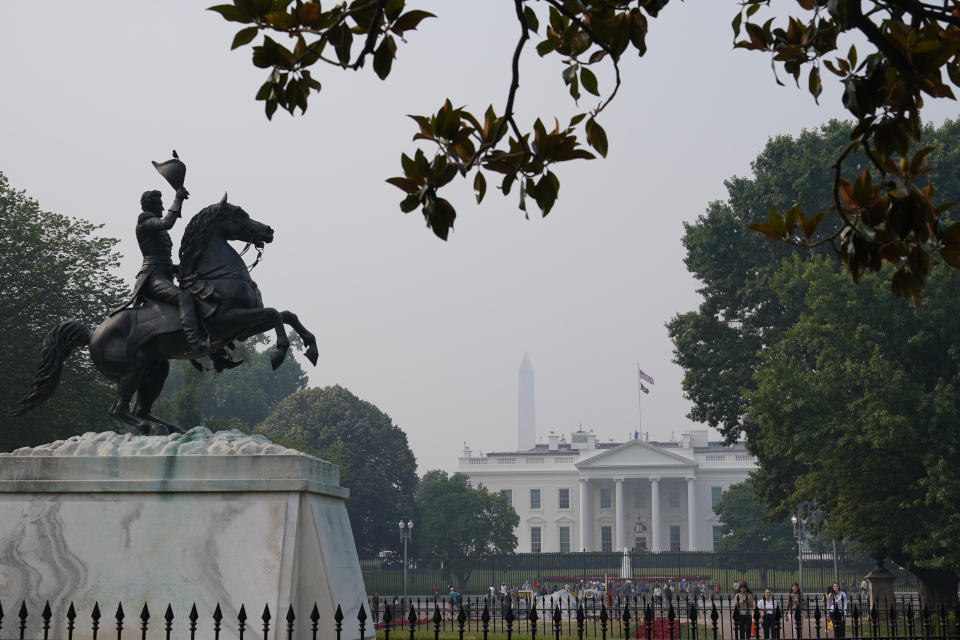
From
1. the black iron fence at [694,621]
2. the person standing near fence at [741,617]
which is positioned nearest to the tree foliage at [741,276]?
the black iron fence at [694,621]

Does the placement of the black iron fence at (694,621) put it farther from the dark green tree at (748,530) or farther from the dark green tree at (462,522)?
the dark green tree at (748,530)

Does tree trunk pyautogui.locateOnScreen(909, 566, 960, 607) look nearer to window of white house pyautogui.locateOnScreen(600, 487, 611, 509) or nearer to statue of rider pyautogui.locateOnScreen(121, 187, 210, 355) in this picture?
statue of rider pyautogui.locateOnScreen(121, 187, 210, 355)

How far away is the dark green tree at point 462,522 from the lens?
2527 inches

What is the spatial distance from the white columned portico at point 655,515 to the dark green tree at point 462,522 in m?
27.0

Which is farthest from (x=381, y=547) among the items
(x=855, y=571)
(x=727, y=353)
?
(x=727, y=353)

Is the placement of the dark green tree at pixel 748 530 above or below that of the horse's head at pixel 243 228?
below

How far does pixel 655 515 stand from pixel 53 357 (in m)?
86.1

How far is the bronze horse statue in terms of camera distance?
10070 millimetres

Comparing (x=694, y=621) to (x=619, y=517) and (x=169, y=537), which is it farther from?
(x=619, y=517)

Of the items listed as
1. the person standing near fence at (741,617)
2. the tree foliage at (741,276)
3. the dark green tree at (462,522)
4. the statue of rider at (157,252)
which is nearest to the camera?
the statue of rider at (157,252)

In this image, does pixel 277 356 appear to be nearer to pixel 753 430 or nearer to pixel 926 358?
pixel 926 358

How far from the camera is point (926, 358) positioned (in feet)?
81.5

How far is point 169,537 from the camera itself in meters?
8.97

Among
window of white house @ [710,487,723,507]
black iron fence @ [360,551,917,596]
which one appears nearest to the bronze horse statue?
black iron fence @ [360,551,917,596]
